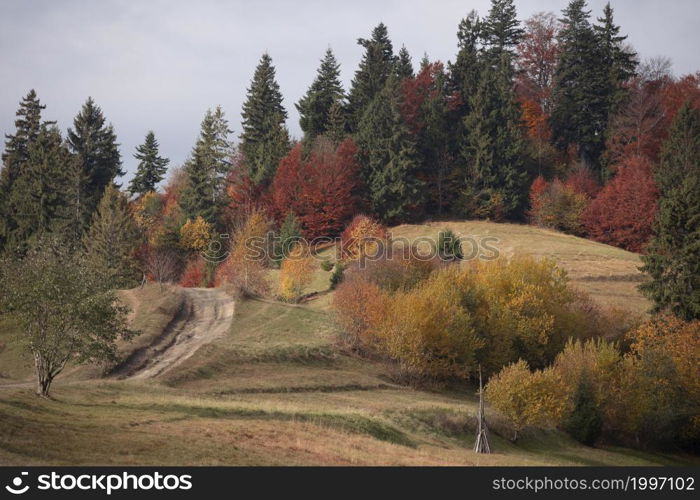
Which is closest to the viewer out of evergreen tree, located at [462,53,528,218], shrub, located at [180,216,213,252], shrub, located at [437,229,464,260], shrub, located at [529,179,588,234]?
shrub, located at [437,229,464,260]

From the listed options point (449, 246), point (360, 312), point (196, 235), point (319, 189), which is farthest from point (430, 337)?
point (196, 235)

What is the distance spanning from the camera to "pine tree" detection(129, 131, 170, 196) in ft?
387

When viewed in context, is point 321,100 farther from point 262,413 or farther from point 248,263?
point 262,413

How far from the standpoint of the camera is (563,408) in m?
41.8

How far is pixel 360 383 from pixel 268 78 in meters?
74.2

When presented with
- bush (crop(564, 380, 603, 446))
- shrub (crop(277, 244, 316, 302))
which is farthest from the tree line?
bush (crop(564, 380, 603, 446))

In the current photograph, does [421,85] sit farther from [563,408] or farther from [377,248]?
[563,408]

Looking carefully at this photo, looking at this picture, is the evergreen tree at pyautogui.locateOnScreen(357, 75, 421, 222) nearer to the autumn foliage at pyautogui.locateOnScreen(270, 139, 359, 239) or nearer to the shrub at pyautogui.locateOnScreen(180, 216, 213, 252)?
the autumn foliage at pyautogui.locateOnScreen(270, 139, 359, 239)

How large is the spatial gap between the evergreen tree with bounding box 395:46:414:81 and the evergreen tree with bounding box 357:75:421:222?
11404 millimetres

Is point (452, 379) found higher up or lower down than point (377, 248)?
lower down

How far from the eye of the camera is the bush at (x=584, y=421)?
4312 cm

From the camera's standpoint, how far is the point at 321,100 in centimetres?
10881
